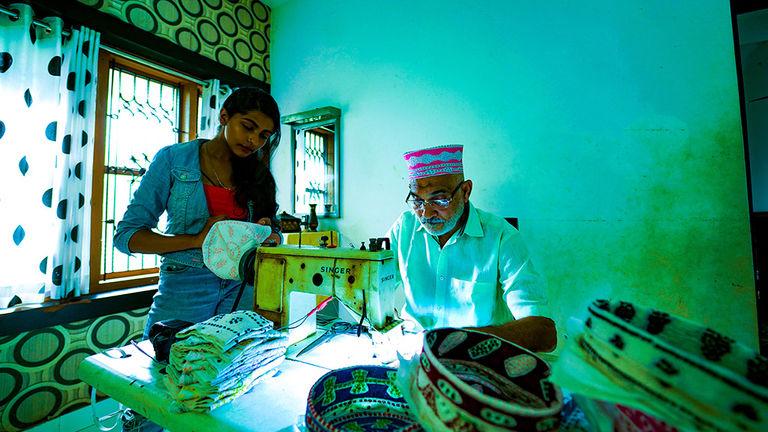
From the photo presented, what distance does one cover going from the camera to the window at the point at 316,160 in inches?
116

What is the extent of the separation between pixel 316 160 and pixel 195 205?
1.82 metres

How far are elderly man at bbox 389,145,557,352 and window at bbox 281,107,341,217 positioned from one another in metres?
1.55

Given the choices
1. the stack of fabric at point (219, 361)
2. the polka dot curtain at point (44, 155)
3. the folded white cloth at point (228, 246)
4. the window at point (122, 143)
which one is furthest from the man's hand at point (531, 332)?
the window at point (122, 143)

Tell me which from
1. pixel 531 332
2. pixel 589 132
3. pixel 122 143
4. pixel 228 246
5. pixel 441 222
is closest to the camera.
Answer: pixel 531 332

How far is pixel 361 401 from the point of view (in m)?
0.68

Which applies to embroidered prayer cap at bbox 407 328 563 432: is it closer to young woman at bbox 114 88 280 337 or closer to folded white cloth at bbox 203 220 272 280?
folded white cloth at bbox 203 220 272 280

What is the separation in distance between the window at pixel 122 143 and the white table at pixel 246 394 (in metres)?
1.85

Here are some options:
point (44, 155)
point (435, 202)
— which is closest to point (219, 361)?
point (435, 202)

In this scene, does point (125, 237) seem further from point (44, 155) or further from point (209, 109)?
point (209, 109)

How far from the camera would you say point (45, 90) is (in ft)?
6.31

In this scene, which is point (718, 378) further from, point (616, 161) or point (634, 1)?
point (634, 1)

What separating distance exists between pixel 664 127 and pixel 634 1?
0.75 meters

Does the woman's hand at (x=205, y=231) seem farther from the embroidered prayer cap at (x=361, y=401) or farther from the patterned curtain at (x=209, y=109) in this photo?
the patterned curtain at (x=209, y=109)

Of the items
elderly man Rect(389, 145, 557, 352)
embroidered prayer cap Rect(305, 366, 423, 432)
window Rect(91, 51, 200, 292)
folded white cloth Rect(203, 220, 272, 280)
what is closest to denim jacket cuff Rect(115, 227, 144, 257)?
folded white cloth Rect(203, 220, 272, 280)
